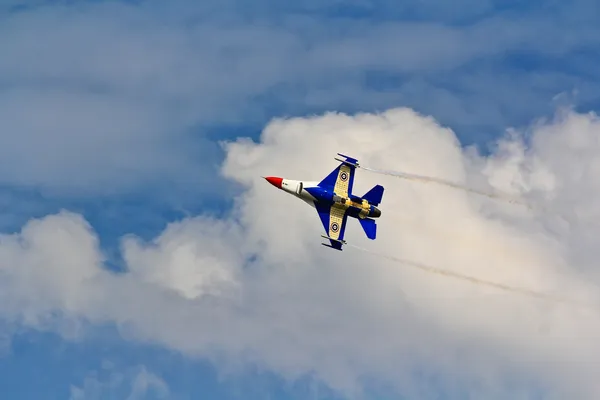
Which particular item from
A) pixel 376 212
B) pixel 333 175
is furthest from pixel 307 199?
pixel 376 212

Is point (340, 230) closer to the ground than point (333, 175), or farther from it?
closer to the ground

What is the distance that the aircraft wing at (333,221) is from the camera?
332 ft

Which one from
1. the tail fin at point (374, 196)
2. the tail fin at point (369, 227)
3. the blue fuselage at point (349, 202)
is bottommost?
the tail fin at point (369, 227)

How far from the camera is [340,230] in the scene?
10200 centimetres

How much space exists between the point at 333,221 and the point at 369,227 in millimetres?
6590

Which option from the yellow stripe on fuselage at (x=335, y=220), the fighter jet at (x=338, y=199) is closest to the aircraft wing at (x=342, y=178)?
the fighter jet at (x=338, y=199)

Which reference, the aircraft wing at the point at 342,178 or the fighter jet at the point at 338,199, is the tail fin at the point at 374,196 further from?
the aircraft wing at the point at 342,178

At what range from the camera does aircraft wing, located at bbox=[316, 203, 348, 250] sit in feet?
332

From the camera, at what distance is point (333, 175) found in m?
102

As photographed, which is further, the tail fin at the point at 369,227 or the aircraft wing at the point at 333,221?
the aircraft wing at the point at 333,221

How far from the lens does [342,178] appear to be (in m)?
103

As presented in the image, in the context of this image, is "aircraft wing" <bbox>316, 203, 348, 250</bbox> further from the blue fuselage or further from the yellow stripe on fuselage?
the blue fuselage

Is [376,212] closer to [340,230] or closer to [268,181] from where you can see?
Answer: [340,230]

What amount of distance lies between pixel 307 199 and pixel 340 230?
8303mm
